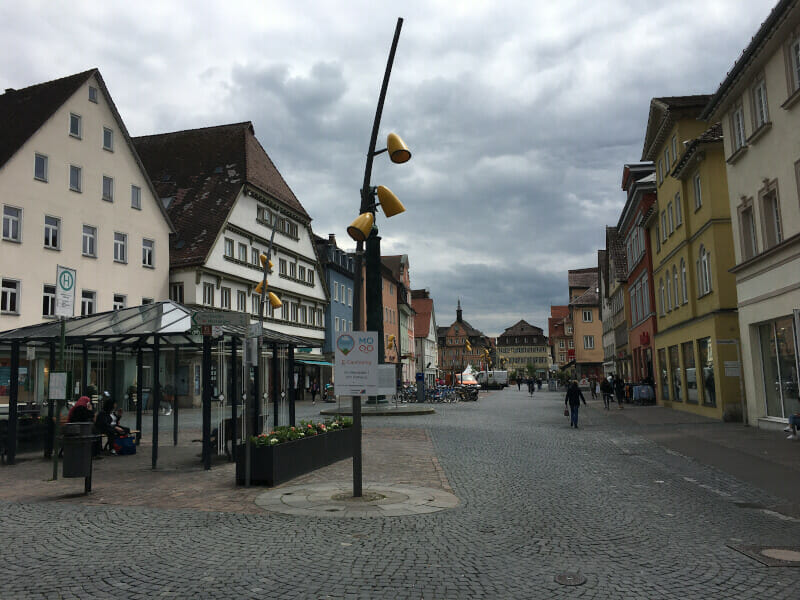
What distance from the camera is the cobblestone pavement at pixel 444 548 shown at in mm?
5629

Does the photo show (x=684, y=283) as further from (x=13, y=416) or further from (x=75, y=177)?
(x=75, y=177)

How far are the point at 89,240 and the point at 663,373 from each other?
29.2 m

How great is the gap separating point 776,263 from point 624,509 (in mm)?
12194

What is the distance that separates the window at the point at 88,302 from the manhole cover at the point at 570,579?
1284 inches

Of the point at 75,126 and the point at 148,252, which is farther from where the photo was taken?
the point at 148,252

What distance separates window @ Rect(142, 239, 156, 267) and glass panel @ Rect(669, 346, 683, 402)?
89.7 feet

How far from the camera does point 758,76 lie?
19062mm

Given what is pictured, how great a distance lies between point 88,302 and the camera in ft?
114

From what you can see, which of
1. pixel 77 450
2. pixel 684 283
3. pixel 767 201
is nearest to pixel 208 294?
pixel 684 283

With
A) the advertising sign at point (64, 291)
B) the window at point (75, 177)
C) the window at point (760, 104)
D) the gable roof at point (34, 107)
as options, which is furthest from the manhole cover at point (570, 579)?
the window at point (75, 177)

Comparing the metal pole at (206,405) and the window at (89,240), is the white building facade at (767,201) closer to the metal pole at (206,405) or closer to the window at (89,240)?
the metal pole at (206,405)

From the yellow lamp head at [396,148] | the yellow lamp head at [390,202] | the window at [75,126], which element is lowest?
the yellow lamp head at [390,202]

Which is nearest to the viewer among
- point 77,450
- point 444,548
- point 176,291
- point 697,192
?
point 444,548

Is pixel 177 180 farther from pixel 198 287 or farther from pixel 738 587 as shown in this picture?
pixel 738 587
